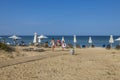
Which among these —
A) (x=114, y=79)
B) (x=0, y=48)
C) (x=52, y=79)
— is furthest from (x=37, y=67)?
(x=0, y=48)

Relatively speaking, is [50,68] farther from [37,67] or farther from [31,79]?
[31,79]

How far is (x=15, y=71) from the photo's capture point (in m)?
13.0

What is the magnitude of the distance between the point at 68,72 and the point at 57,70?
69 centimetres

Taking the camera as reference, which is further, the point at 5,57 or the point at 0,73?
the point at 5,57

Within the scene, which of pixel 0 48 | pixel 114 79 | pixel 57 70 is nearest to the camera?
pixel 114 79

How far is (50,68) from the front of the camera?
47.5ft

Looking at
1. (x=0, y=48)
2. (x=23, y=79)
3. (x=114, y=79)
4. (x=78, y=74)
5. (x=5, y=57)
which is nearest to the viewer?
(x=23, y=79)

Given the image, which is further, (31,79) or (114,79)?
(114,79)

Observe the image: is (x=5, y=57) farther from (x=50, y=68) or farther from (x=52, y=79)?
(x=52, y=79)

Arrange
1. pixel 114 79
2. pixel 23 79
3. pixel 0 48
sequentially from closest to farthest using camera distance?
pixel 23 79, pixel 114 79, pixel 0 48

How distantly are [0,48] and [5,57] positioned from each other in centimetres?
261

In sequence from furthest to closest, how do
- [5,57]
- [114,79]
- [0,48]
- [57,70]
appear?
[0,48]
[5,57]
[57,70]
[114,79]

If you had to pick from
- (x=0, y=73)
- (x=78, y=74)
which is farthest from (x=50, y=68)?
(x=0, y=73)

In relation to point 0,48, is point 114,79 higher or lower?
lower
